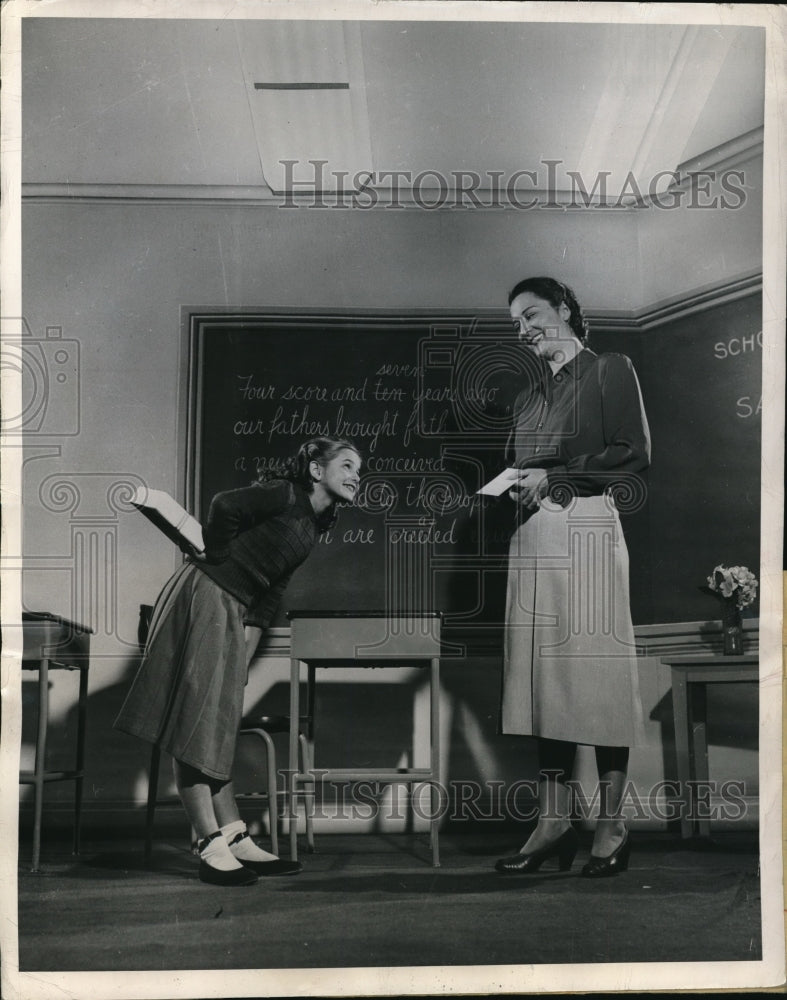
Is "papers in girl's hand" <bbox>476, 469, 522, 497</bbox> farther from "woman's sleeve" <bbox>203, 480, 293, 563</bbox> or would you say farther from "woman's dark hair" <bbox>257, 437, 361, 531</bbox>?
"woman's sleeve" <bbox>203, 480, 293, 563</bbox>

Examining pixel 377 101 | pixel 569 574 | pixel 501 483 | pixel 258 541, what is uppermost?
pixel 377 101

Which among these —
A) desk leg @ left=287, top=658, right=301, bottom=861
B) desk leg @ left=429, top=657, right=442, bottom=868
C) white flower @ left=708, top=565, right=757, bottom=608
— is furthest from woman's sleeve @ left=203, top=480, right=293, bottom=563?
white flower @ left=708, top=565, right=757, bottom=608

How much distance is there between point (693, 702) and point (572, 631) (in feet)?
2.48

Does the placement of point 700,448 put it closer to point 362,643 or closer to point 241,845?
point 362,643

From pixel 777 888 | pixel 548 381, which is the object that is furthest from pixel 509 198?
pixel 777 888

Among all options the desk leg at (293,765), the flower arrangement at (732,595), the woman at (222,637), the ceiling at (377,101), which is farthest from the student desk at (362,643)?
the ceiling at (377,101)

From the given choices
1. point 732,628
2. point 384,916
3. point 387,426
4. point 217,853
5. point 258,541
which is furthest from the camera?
point 732,628

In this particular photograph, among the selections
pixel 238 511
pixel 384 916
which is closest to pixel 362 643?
pixel 238 511

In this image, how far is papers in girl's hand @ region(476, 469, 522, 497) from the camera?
4766 mm

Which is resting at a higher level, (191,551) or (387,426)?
(387,426)

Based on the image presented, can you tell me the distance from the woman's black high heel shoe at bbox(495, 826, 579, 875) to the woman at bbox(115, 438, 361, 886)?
0.75 metres

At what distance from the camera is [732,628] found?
4996 millimetres

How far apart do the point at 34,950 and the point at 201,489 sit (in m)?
1.77

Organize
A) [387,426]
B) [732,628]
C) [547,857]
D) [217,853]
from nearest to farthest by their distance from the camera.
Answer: [217,853]
[547,857]
[387,426]
[732,628]
